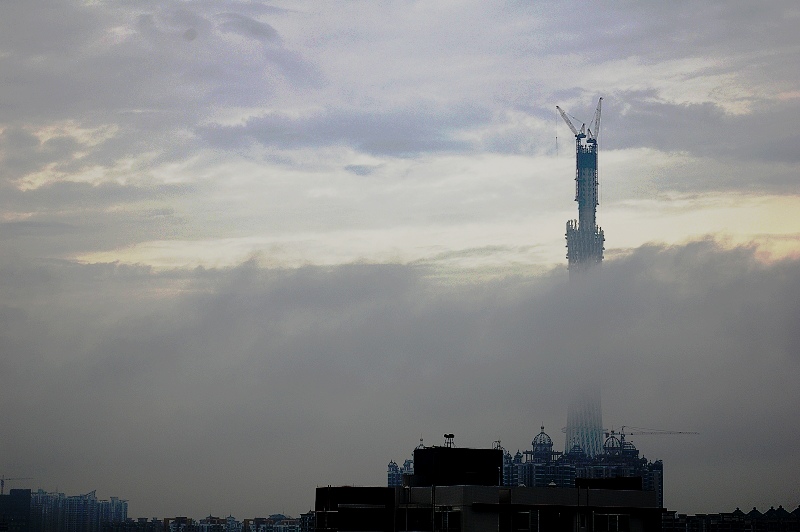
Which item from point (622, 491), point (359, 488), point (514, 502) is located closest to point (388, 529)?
point (359, 488)

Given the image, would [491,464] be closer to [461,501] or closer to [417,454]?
[417,454]

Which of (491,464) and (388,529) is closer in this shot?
(388,529)

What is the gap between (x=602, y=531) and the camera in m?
96.5

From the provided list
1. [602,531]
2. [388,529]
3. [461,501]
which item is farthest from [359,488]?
[602,531]

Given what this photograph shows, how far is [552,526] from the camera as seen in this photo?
310 ft

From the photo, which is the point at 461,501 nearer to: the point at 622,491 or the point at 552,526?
the point at 552,526

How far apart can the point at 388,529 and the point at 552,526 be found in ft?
44.0

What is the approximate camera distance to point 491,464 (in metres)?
107

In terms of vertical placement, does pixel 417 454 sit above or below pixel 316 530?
above

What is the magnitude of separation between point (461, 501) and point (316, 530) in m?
15.3

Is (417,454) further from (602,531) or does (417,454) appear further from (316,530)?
(602,531)

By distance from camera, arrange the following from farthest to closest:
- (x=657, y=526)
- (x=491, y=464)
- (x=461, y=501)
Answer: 1. (x=491, y=464)
2. (x=657, y=526)
3. (x=461, y=501)

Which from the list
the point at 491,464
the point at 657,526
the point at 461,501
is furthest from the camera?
the point at 491,464

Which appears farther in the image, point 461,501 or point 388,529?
point 388,529
